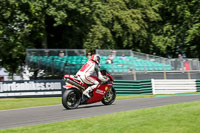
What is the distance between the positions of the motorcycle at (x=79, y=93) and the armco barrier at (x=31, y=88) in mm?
6282

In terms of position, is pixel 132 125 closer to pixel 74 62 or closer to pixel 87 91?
pixel 87 91

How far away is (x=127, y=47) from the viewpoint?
30.4 metres

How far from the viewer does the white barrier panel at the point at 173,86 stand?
17.7 m

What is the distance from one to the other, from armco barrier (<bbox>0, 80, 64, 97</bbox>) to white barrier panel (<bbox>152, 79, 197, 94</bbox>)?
201 inches

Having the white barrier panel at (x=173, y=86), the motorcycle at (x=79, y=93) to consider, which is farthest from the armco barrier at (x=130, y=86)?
the motorcycle at (x=79, y=93)

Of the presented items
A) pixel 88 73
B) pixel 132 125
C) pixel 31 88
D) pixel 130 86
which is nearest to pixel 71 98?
pixel 88 73

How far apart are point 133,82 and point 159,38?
1359 centimetres

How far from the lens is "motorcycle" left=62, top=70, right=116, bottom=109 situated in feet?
33.1

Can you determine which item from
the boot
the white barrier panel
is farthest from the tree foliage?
the boot

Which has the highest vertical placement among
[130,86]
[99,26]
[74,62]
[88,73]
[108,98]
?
[99,26]

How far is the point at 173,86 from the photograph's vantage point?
60.2ft

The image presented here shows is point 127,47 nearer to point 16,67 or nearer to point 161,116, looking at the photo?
point 16,67

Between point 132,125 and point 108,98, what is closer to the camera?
point 132,125

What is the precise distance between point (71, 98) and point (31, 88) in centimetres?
732
